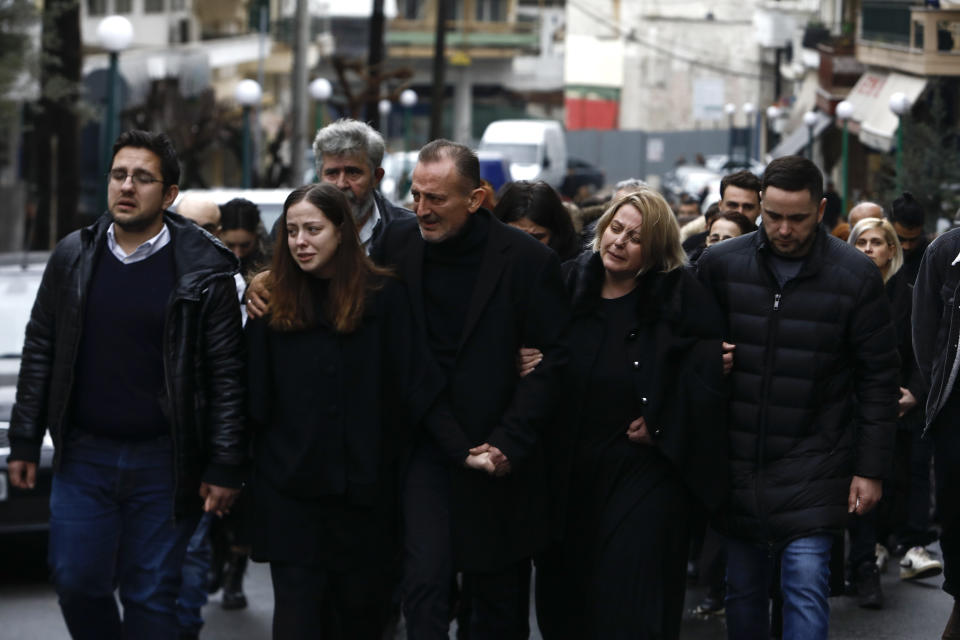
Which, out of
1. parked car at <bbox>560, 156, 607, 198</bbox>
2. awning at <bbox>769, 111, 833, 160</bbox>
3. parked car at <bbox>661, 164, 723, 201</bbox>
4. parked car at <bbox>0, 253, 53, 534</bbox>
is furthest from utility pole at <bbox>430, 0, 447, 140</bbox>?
parked car at <bbox>0, 253, 53, 534</bbox>

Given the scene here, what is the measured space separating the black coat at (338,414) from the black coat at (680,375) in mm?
598

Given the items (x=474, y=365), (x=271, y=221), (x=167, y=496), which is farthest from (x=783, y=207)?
(x=271, y=221)

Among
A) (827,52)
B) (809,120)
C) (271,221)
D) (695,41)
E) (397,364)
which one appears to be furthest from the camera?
(695,41)

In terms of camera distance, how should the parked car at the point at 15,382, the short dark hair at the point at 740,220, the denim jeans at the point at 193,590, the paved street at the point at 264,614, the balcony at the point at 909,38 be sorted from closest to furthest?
the denim jeans at the point at 193,590 → the paved street at the point at 264,614 → the short dark hair at the point at 740,220 → the parked car at the point at 15,382 → the balcony at the point at 909,38

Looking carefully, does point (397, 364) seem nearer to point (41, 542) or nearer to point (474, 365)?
point (474, 365)

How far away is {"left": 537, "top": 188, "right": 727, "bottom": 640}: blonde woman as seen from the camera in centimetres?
609

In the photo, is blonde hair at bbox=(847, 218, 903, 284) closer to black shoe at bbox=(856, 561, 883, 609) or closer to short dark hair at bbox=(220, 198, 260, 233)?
black shoe at bbox=(856, 561, 883, 609)

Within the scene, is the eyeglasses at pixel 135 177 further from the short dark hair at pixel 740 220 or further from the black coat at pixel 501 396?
the short dark hair at pixel 740 220

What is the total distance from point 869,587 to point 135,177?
4349 mm

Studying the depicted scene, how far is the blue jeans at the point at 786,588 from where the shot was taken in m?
6.04

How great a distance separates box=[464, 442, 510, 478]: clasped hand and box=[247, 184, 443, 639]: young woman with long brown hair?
0.22 meters

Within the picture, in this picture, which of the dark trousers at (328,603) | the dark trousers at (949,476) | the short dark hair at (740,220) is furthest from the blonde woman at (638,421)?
the short dark hair at (740,220)

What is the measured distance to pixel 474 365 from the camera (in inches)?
237

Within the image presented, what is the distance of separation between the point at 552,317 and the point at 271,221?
5.97 m
